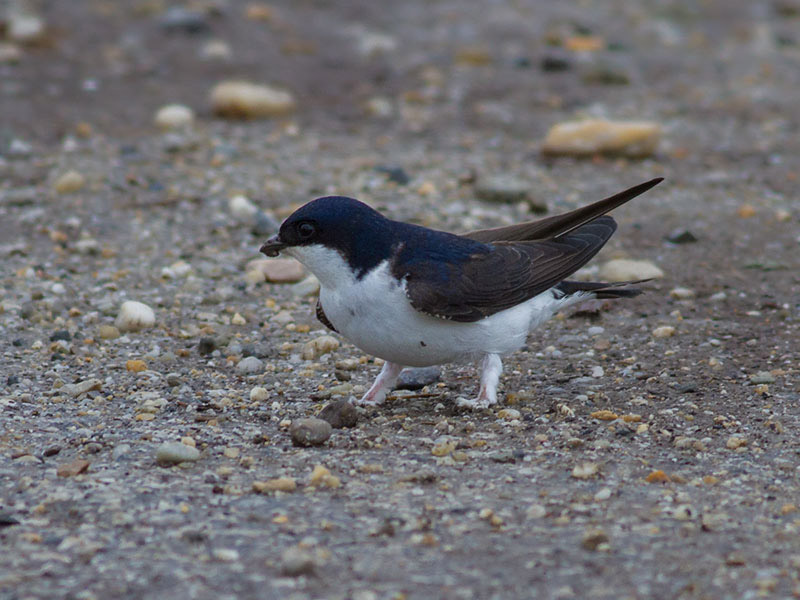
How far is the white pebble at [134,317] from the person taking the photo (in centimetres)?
564

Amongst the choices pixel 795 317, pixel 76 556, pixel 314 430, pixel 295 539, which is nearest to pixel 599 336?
pixel 795 317

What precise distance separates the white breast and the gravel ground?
0.29m

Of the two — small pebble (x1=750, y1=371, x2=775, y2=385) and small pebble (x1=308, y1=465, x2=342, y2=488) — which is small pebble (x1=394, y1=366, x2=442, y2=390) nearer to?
small pebble (x1=308, y1=465, x2=342, y2=488)

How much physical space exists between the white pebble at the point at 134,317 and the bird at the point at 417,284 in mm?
1306

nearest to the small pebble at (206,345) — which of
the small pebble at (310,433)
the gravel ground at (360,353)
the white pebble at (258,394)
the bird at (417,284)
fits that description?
the gravel ground at (360,353)

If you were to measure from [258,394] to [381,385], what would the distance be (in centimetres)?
53

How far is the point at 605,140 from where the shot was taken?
27.9 ft

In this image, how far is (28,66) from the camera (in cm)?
993

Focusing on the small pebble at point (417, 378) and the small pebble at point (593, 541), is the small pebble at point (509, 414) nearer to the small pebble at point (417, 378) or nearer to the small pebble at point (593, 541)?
the small pebble at point (417, 378)

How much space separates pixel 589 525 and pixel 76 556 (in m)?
1.57

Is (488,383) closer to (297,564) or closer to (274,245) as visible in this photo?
(274,245)

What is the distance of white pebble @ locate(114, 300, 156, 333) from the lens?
5641 millimetres

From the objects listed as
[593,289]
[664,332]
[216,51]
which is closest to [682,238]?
[664,332]

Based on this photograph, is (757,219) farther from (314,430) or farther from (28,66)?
(28,66)
